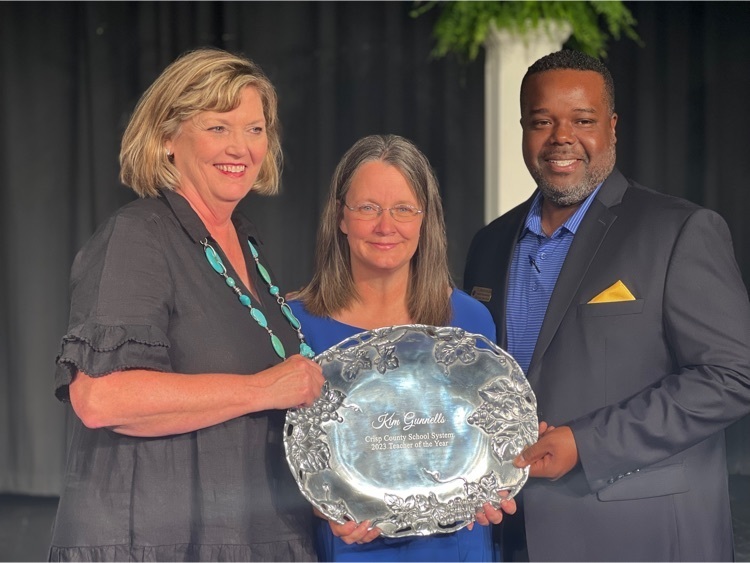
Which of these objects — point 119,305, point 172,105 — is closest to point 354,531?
point 119,305

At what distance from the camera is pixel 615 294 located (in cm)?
216

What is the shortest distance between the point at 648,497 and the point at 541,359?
384 mm

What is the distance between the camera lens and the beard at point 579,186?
2342mm

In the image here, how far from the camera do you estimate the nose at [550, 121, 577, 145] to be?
2.35 meters

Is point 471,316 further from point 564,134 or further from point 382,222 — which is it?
point 564,134

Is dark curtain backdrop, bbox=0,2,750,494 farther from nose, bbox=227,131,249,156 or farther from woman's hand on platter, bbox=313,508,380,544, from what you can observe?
woman's hand on platter, bbox=313,508,380,544

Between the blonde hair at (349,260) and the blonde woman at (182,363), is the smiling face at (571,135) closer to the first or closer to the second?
the blonde hair at (349,260)

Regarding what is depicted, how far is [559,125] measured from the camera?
93.0 inches

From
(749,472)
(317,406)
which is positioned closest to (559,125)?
(317,406)

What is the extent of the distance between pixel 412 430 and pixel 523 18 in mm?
2108

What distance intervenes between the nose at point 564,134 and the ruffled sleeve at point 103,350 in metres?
1.12

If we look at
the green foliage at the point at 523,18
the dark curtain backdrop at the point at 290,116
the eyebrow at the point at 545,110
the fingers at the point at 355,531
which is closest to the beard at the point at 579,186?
the eyebrow at the point at 545,110

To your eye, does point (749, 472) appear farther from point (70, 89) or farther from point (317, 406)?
point (70, 89)

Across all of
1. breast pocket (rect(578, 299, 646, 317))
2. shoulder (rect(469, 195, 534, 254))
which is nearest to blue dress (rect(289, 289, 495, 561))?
breast pocket (rect(578, 299, 646, 317))
